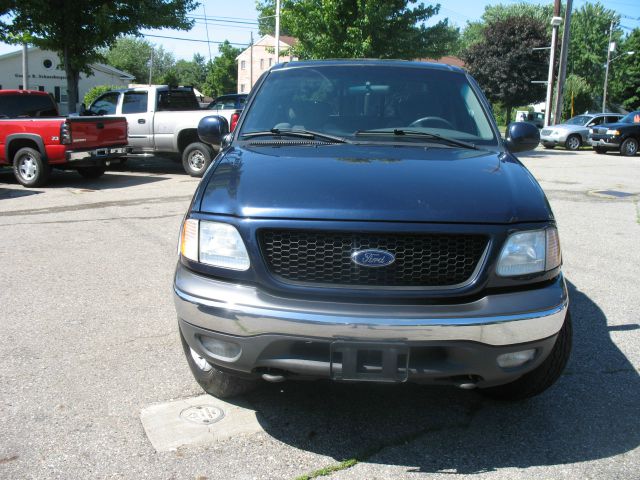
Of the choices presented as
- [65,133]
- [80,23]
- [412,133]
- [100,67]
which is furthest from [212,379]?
[100,67]

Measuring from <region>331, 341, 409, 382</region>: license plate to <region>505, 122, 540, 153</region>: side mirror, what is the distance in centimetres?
235

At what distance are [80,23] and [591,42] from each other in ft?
192

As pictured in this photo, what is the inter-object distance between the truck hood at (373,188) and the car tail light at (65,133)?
8.90 m

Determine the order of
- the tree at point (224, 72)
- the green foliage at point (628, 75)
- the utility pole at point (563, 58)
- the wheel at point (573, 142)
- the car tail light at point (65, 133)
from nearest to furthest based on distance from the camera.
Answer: the car tail light at point (65, 133)
the wheel at point (573, 142)
the utility pole at point (563, 58)
the green foliage at point (628, 75)
the tree at point (224, 72)

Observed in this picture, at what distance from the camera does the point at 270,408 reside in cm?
324

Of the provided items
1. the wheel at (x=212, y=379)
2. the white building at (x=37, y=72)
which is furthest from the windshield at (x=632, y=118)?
the white building at (x=37, y=72)

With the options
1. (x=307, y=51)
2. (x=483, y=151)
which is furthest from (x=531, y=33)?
(x=483, y=151)

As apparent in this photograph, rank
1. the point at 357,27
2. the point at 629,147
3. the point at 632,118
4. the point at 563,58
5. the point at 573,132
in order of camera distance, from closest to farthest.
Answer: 1. the point at 357,27
2. the point at 629,147
3. the point at 632,118
4. the point at 573,132
5. the point at 563,58

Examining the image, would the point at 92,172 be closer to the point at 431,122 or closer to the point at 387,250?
the point at 431,122

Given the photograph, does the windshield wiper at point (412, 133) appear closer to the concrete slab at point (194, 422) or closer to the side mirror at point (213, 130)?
the side mirror at point (213, 130)

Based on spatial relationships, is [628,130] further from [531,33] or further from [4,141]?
[531,33]

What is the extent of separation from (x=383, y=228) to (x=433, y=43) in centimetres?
2322

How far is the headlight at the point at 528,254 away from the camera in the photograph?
2.65 m

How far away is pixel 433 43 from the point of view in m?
24.1
